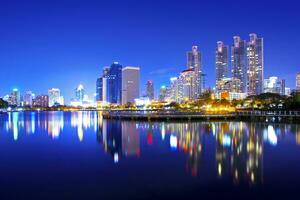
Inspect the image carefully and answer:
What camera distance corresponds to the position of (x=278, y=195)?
14.4 meters

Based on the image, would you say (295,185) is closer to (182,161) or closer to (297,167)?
(297,167)

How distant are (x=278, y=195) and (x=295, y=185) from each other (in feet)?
6.53

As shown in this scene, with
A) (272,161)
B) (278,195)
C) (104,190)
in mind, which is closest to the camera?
(278,195)

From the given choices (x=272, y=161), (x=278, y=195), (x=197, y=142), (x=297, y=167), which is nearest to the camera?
(x=278, y=195)

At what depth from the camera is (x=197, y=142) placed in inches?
1257

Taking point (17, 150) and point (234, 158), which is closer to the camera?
point (234, 158)

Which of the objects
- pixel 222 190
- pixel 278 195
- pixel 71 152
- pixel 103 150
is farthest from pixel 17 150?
pixel 278 195

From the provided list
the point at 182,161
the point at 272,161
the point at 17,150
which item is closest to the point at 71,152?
the point at 17,150

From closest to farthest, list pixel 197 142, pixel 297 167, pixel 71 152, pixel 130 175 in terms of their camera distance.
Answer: pixel 130 175 < pixel 297 167 < pixel 71 152 < pixel 197 142

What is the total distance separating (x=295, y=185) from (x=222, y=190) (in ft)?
11.8

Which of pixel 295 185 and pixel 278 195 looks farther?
pixel 295 185

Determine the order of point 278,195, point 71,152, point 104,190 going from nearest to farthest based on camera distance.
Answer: point 278,195
point 104,190
point 71,152

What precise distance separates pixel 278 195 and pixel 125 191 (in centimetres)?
645

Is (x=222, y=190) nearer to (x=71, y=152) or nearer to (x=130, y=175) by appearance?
(x=130, y=175)
